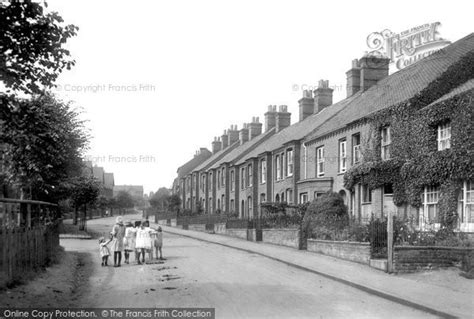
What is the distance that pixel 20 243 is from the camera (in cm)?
1203

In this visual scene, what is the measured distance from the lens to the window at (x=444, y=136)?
20.2 m

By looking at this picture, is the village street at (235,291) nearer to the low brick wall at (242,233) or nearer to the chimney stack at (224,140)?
the low brick wall at (242,233)

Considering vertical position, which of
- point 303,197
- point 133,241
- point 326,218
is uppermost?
point 303,197

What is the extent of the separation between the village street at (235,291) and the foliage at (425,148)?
679 cm

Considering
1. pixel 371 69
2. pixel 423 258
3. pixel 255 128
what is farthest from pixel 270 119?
pixel 423 258

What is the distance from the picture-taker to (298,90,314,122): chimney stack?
42656mm

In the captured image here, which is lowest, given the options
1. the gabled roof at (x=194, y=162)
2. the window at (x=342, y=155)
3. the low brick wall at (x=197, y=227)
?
the low brick wall at (x=197, y=227)

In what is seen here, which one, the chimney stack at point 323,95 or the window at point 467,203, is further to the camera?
the chimney stack at point 323,95

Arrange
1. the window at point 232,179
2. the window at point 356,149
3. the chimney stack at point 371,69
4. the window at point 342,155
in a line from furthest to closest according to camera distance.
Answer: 1. the window at point 232,179
2. the chimney stack at point 371,69
3. the window at point 342,155
4. the window at point 356,149

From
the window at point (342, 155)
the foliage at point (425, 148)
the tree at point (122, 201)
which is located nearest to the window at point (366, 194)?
the foliage at point (425, 148)

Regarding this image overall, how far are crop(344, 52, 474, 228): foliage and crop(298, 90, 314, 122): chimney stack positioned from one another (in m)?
16.4

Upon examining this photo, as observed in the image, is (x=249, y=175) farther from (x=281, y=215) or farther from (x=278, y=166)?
(x=281, y=215)

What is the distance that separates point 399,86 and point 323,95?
13.8 meters

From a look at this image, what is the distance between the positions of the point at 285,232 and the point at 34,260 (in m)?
14.5
